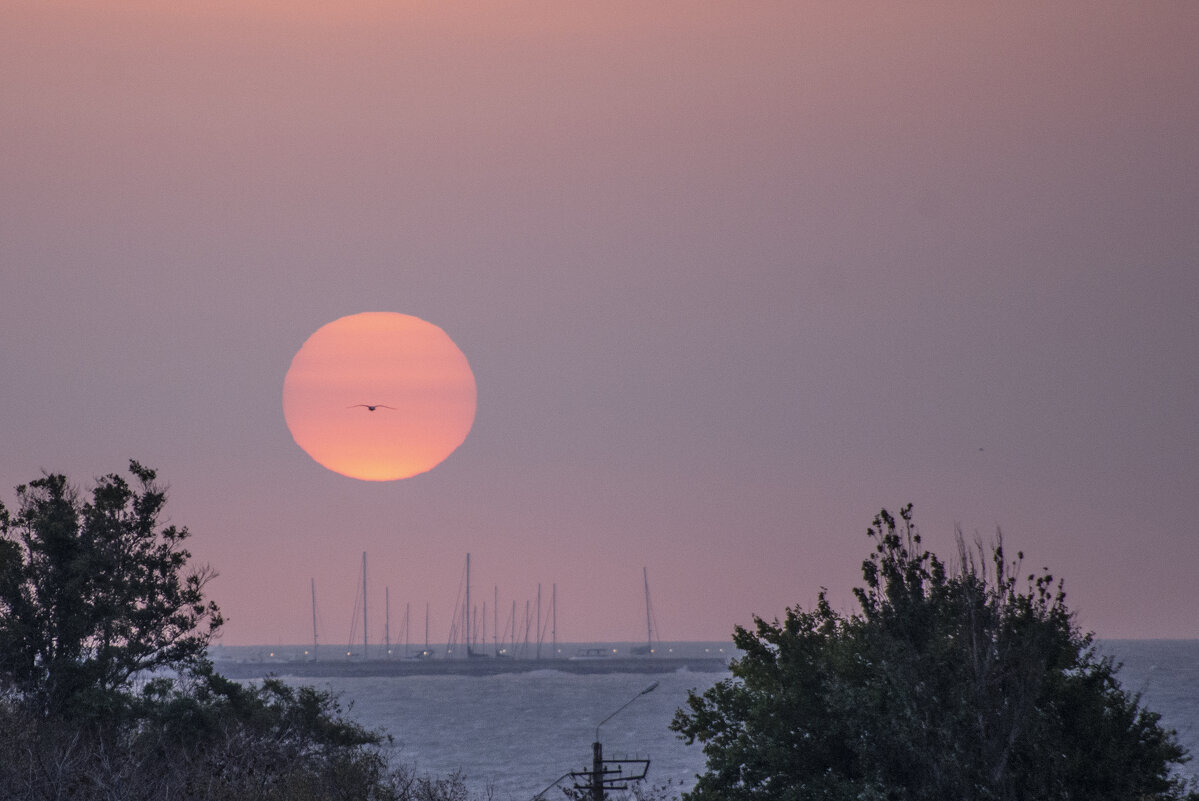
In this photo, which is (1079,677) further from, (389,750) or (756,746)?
(389,750)

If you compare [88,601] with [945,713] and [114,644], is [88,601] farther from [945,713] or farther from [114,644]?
[945,713]

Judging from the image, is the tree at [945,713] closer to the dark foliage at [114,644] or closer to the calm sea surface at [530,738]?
the dark foliage at [114,644]

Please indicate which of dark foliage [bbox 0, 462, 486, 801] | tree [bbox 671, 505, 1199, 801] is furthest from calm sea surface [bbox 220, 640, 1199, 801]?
tree [bbox 671, 505, 1199, 801]

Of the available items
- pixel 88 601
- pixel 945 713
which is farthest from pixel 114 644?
pixel 945 713

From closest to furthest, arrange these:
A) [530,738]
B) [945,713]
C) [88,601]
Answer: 1. [945,713]
2. [88,601]
3. [530,738]

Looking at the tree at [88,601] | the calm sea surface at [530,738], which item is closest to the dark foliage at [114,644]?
the tree at [88,601]

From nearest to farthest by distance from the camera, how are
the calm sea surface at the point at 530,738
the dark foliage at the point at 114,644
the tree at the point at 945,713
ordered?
the tree at the point at 945,713 → the dark foliage at the point at 114,644 → the calm sea surface at the point at 530,738

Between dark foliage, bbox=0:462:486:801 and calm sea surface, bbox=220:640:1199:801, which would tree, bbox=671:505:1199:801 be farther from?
calm sea surface, bbox=220:640:1199:801

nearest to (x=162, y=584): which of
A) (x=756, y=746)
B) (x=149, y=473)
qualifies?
(x=149, y=473)

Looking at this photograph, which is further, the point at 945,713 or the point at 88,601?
the point at 88,601
